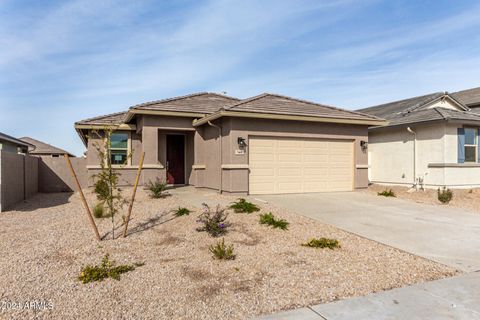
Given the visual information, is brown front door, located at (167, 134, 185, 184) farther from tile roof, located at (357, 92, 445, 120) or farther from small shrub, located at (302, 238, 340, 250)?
tile roof, located at (357, 92, 445, 120)

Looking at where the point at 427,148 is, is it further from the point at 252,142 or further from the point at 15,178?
the point at 15,178

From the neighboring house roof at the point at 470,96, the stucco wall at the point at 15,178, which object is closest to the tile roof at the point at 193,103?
the stucco wall at the point at 15,178

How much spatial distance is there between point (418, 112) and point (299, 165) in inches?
331

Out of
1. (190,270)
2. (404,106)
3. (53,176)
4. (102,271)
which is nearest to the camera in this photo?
(102,271)

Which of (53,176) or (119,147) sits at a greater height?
(119,147)

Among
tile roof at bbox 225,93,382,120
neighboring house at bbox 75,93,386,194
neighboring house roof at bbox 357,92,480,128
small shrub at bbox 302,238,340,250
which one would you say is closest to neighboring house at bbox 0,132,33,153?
neighboring house at bbox 75,93,386,194

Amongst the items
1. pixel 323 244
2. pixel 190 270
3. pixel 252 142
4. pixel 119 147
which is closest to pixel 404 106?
pixel 252 142

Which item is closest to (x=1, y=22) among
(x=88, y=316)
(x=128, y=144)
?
(x=128, y=144)

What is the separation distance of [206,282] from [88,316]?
4.95 ft

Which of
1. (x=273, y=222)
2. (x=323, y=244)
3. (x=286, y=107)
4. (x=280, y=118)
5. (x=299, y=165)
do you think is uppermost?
(x=286, y=107)

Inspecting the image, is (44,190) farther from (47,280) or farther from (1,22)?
(47,280)

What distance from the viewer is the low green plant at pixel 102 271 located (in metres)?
4.36

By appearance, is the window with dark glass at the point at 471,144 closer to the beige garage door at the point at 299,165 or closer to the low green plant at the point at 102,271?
the beige garage door at the point at 299,165

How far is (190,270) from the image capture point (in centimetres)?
479
